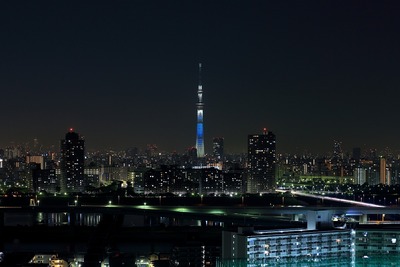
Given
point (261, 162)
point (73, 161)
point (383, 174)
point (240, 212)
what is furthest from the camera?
point (383, 174)

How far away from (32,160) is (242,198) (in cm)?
1301

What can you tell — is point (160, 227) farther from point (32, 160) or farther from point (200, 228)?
point (32, 160)

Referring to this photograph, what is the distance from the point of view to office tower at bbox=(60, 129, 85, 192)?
99.9 ft

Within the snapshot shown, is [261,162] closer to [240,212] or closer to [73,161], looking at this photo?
[73,161]

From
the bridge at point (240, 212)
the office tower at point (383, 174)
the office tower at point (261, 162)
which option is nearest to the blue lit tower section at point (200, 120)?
the office tower at point (261, 162)

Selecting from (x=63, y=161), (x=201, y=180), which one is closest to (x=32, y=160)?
(x=63, y=161)

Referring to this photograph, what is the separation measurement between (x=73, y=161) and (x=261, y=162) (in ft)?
23.3

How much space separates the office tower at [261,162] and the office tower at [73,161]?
248 inches

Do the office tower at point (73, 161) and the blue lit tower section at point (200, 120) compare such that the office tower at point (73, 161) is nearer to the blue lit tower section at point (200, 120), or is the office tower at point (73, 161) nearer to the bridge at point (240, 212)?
the blue lit tower section at point (200, 120)

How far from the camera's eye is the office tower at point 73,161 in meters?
30.4

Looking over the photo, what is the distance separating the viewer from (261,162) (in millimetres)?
31656

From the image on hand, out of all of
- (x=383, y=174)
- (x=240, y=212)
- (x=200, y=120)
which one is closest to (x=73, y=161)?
(x=200, y=120)

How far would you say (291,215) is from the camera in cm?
1723

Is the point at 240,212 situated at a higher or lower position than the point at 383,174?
lower
